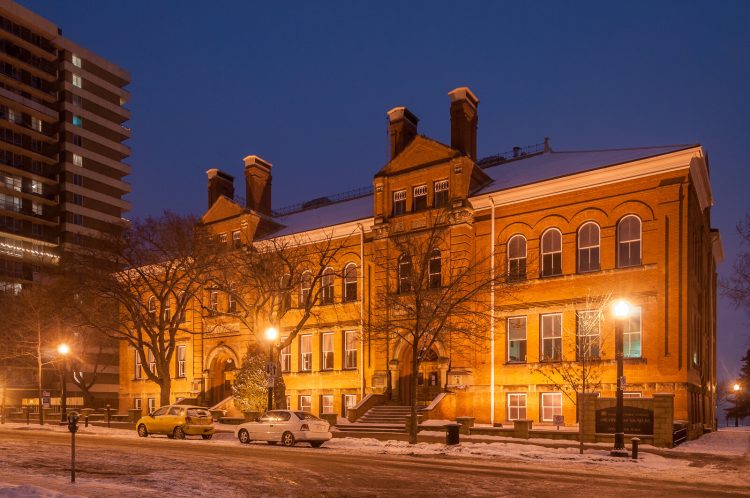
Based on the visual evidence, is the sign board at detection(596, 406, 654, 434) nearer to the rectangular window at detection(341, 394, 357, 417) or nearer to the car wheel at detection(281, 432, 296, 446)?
the car wheel at detection(281, 432, 296, 446)

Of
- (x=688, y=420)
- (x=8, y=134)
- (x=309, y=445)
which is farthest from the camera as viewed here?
(x=8, y=134)

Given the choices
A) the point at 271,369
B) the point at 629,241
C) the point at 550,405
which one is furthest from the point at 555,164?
the point at 271,369

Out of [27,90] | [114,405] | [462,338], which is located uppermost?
[27,90]

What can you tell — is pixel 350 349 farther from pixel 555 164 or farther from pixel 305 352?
pixel 555 164

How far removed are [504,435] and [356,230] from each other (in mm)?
16610

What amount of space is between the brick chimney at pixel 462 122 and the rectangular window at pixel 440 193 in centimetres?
215

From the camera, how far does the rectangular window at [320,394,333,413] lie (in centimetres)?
4136

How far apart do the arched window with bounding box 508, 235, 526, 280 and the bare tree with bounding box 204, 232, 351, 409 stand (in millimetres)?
8443

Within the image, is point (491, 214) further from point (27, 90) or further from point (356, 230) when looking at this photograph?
point (27, 90)

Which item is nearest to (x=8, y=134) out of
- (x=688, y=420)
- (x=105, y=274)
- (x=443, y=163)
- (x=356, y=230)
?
(x=105, y=274)

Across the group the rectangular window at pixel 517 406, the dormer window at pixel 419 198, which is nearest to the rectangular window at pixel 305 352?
the dormer window at pixel 419 198

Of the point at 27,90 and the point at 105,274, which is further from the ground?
the point at 27,90

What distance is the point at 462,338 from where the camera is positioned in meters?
34.7

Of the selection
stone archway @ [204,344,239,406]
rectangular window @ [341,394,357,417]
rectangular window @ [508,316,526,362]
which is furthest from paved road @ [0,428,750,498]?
stone archway @ [204,344,239,406]
